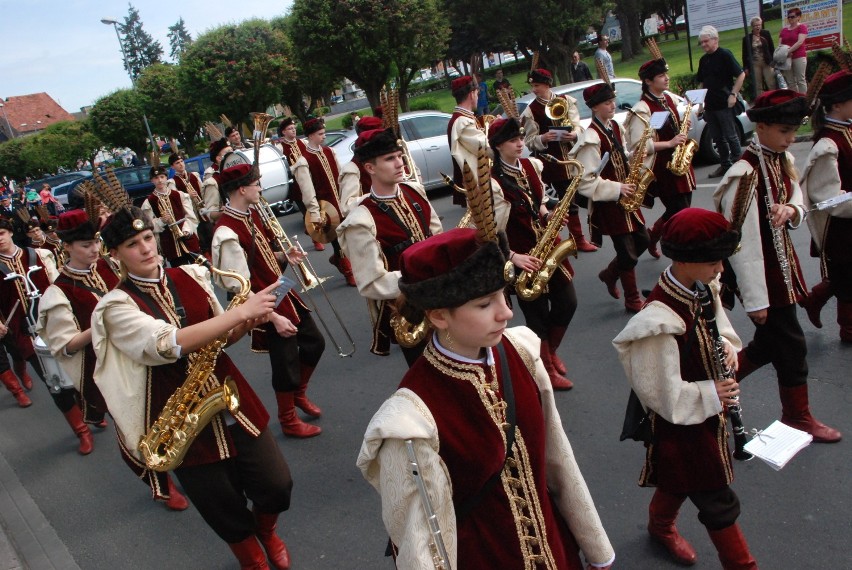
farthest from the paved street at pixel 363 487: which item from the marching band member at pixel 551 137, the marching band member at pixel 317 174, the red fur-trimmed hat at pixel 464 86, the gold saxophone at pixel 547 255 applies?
the marching band member at pixel 317 174

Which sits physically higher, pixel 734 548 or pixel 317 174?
pixel 317 174

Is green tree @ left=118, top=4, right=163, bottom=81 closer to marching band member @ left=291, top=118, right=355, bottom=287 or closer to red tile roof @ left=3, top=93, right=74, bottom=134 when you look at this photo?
red tile roof @ left=3, top=93, right=74, bottom=134

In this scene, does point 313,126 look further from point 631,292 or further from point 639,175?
point 631,292

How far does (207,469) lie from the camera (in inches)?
136

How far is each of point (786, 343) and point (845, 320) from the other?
157cm

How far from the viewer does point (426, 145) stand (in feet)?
46.8

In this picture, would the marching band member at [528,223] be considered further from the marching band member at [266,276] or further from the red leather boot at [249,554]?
the red leather boot at [249,554]

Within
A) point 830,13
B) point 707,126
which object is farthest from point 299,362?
point 830,13

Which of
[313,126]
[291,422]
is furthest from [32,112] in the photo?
[291,422]

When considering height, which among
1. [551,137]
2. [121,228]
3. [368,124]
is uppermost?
[368,124]

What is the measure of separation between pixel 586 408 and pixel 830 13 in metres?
11.6

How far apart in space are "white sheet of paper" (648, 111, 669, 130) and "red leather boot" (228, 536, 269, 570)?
5.17 m

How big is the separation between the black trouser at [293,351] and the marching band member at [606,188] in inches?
105

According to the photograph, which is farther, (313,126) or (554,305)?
(313,126)
